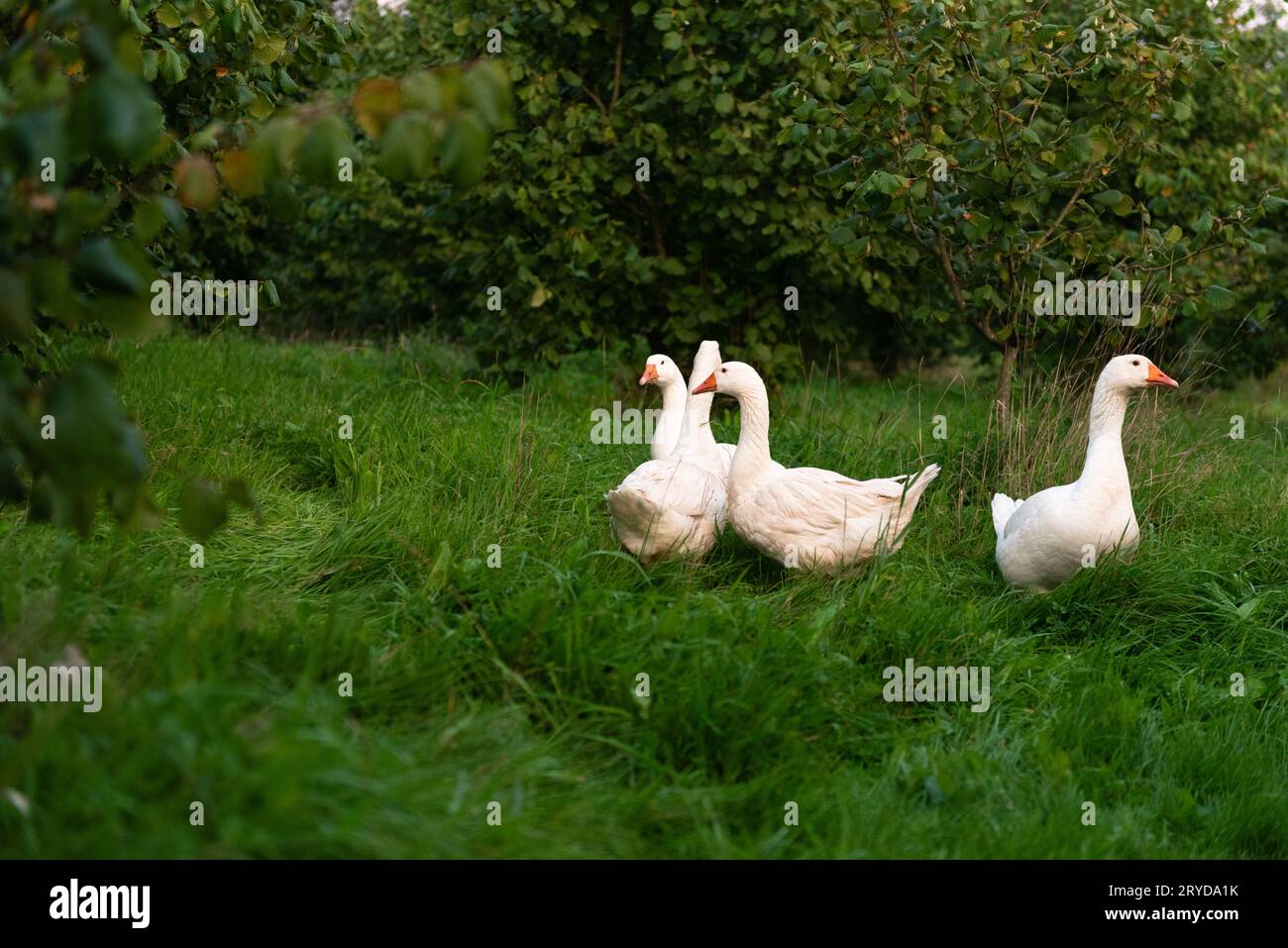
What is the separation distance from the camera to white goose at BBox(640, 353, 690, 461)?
19.8ft

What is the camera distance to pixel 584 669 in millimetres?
3652

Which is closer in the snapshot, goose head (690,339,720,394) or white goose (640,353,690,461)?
goose head (690,339,720,394)

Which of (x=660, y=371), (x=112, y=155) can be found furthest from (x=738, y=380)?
(x=112, y=155)

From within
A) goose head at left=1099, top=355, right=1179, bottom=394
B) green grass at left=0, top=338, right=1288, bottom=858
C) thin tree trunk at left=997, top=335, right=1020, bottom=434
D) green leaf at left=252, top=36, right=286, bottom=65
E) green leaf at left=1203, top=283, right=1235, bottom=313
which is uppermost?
green leaf at left=252, top=36, right=286, bottom=65

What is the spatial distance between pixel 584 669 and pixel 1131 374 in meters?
2.81

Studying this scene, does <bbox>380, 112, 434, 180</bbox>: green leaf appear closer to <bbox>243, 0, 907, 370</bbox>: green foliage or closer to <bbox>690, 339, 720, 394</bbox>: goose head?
<bbox>690, 339, 720, 394</bbox>: goose head

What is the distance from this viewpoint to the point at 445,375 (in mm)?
8141

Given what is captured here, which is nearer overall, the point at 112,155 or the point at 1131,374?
the point at 112,155

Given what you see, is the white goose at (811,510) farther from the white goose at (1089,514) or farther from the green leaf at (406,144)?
the green leaf at (406,144)

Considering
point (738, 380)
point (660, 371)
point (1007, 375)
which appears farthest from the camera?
point (1007, 375)

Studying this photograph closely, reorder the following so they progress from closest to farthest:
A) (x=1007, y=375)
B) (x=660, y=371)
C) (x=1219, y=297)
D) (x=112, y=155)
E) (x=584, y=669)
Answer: (x=112, y=155), (x=584, y=669), (x=1219, y=297), (x=660, y=371), (x=1007, y=375)

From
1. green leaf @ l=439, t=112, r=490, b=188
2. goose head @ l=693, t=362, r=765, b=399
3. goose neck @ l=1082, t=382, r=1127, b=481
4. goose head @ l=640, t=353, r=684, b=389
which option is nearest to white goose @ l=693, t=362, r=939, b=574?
goose head @ l=693, t=362, r=765, b=399

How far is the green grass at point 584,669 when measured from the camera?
2.71 m

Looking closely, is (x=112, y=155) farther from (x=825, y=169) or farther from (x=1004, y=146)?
(x=825, y=169)
